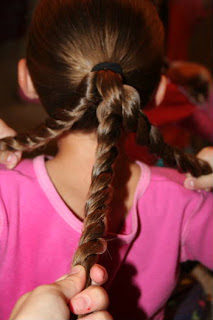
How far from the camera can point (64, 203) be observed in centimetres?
60

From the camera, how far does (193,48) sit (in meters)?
1.75

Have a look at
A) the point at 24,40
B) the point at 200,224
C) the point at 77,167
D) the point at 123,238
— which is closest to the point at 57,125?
the point at 77,167

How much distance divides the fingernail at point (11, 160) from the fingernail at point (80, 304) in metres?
0.29

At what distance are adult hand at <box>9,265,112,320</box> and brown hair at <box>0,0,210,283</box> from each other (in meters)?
0.08

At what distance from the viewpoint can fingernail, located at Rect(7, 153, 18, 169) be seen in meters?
0.62

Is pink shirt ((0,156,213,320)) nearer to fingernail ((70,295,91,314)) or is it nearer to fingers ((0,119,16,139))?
fingers ((0,119,16,139))

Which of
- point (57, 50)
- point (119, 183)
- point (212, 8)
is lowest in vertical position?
point (212, 8)

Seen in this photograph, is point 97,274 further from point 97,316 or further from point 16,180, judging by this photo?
point 16,180

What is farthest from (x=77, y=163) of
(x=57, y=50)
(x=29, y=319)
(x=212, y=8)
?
(x=212, y=8)

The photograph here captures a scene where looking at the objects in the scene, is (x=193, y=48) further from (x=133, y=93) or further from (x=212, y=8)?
(x=133, y=93)

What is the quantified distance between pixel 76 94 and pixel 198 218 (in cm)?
35

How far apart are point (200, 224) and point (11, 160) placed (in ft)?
1.27

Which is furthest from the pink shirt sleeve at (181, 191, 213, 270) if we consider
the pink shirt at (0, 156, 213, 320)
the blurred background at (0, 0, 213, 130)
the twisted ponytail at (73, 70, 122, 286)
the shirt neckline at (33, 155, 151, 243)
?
the blurred background at (0, 0, 213, 130)

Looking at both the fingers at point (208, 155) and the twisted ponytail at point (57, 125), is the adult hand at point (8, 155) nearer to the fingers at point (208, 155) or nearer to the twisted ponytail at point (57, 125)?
the twisted ponytail at point (57, 125)
